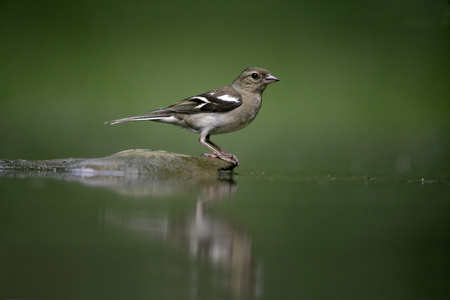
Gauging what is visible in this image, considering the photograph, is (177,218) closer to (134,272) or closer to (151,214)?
(151,214)

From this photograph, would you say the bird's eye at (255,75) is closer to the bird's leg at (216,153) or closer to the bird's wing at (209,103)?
the bird's wing at (209,103)

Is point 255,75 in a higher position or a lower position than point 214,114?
higher

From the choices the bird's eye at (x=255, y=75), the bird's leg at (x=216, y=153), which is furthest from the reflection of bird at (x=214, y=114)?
the bird's eye at (x=255, y=75)

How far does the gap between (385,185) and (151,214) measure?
7.86ft

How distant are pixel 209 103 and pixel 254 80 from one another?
583mm

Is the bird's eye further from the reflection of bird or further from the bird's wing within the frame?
the bird's wing

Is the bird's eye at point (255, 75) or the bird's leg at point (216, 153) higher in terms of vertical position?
the bird's eye at point (255, 75)

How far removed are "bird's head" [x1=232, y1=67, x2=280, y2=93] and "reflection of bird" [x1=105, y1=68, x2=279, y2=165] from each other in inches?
2.5

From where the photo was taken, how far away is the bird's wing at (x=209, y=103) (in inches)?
188

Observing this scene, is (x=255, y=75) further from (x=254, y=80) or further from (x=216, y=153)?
(x=216, y=153)

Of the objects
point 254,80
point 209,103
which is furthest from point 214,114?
point 254,80

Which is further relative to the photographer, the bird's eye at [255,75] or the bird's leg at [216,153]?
the bird's eye at [255,75]

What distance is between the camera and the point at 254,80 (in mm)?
5090

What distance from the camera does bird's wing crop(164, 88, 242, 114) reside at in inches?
188
